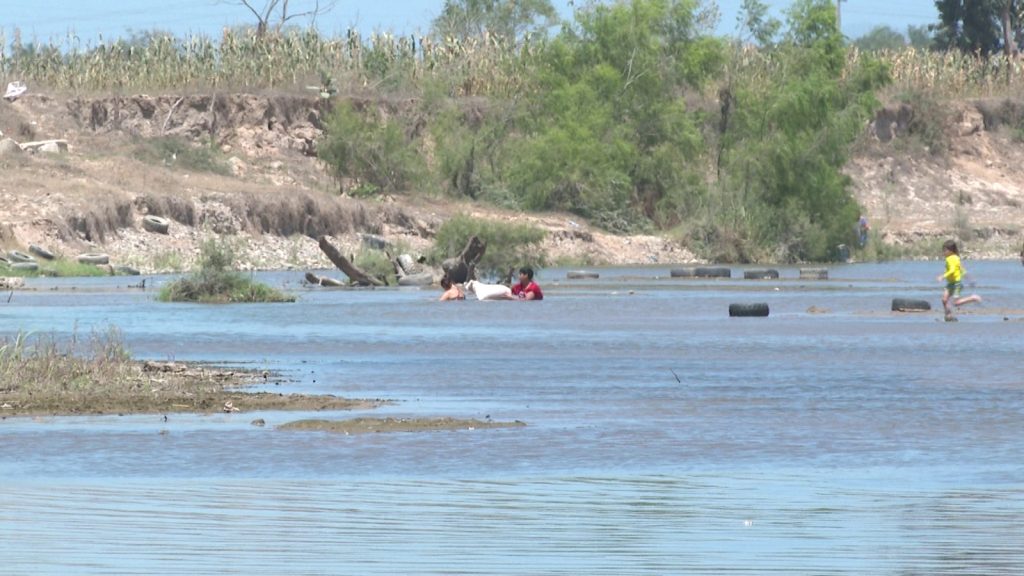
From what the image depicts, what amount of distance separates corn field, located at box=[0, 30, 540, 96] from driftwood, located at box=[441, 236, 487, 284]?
31240 mm

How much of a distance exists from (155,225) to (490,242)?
11.7 m

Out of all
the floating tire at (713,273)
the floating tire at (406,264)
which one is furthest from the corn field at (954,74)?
the floating tire at (406,264)

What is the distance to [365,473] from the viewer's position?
1408 cm

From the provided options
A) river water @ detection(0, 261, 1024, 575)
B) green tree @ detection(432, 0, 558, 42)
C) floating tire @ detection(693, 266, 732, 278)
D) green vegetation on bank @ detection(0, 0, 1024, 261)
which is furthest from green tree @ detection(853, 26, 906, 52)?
river water @ detection(0, 261, 1024, 575)

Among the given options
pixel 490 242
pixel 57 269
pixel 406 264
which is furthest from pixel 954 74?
pixel 57 269

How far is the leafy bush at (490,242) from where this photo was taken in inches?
2067

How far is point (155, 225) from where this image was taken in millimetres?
59688

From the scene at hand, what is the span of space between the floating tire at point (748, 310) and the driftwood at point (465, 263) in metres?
9.65

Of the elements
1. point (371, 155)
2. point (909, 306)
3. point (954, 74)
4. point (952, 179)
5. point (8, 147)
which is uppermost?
point (954, 74)

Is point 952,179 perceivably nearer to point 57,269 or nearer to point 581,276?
point 581,276

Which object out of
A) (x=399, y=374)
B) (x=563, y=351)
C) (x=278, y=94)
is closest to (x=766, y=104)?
(x=278, y=94)

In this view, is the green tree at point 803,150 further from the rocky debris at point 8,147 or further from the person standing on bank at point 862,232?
the rocky debris at point 8,147

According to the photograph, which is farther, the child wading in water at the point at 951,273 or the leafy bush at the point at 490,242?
the leafy bush at the point at 490,242

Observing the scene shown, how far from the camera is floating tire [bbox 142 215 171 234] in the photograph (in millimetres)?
59688
